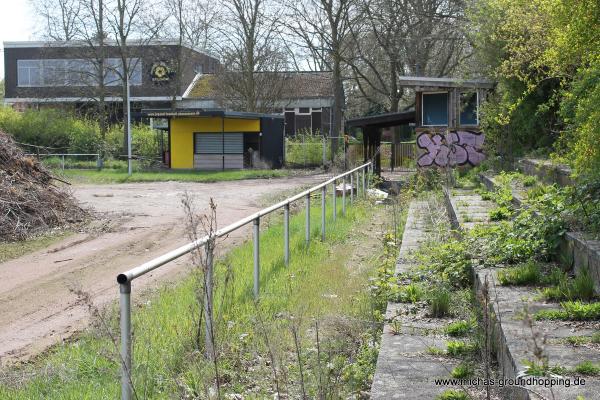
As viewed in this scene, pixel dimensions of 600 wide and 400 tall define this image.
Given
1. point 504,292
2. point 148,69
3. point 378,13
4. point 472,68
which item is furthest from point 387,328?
point 148,69

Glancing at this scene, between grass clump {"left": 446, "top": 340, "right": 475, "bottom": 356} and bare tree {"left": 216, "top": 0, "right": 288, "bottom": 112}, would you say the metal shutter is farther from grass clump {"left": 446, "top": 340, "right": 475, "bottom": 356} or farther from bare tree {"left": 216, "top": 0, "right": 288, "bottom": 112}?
grass clump {"left": 446, "top": 340, "right": 475, "bottom": 356}

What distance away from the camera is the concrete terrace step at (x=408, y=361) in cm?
481

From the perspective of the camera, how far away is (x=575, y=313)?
555 centimetres

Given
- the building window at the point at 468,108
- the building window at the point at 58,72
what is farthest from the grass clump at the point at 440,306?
the building window at the point at 58,72

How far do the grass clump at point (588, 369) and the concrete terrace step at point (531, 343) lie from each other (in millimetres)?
70

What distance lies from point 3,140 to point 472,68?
1751cm

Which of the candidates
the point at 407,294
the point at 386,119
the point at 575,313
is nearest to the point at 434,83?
the point at 386,119

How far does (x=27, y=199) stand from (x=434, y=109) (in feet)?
57.4

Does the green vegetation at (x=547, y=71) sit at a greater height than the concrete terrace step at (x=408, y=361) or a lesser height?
greater

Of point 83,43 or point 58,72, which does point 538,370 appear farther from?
point 58,72

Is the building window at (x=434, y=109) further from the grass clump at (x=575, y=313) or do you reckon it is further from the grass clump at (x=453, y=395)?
the grass clump at (x=453, y=395)

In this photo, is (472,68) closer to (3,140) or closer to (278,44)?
(3,140)

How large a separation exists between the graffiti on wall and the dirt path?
780 cm

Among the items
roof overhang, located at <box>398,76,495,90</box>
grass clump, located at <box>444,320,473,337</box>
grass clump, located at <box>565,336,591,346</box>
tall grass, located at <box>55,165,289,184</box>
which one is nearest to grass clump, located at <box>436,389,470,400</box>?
grass clump, located at <box>565,336,591,346</box>
